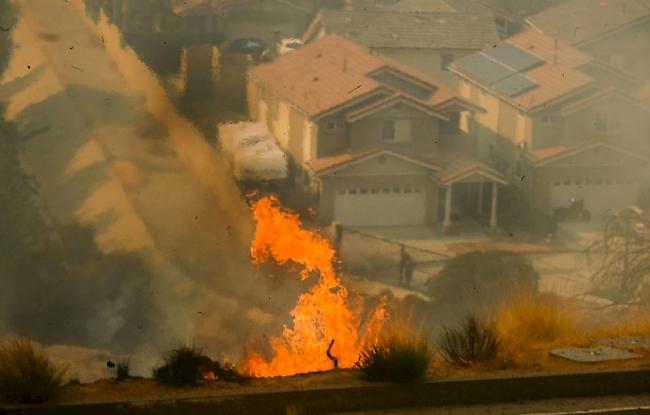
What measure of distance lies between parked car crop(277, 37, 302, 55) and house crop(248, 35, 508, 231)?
12.1 metres

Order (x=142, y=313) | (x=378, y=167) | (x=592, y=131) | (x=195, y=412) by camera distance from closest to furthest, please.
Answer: (x=195, y=412), (x=142, y=313), (x=378, y=167), (x=592, y=131)

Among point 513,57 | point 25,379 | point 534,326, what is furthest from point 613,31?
point 25,379

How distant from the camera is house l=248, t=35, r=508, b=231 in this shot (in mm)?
37250

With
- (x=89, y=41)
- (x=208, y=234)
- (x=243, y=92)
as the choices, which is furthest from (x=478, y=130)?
(x=89, y=41)

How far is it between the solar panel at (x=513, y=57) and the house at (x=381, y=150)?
4138 millimetres

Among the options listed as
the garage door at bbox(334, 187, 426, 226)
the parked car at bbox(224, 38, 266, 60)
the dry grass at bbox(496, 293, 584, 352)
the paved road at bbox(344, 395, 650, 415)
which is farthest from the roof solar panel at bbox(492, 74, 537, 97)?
the paved road at bbox(344, 395, 650, 415)

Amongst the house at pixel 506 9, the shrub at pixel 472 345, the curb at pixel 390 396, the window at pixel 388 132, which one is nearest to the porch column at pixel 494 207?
the window at pixel 388 132

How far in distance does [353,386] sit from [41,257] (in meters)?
25.1

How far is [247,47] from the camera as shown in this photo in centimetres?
5222

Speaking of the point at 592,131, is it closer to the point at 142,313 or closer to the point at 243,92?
the point at 243,92

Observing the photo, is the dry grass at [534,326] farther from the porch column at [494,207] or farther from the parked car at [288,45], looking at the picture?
the parked car at [288,45]

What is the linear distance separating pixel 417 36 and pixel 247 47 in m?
6.88

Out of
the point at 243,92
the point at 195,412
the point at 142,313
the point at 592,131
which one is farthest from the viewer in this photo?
the point at 243,92

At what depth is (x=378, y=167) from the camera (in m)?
37.4
